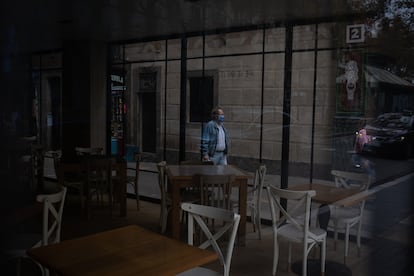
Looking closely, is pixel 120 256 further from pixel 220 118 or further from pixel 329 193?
pixel 220 118

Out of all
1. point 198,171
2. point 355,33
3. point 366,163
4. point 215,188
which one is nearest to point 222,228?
point 215,188

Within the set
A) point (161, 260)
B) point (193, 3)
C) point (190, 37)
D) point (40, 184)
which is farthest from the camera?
point (190, 37)

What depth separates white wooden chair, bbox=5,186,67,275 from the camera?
248 cm

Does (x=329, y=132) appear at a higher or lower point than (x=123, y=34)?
lower

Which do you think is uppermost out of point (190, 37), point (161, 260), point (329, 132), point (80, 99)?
point (190, 37)

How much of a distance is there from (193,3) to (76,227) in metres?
2.73

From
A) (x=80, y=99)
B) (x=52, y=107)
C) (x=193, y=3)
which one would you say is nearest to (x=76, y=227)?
(x=52, y=107)

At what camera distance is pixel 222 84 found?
17.7 ft

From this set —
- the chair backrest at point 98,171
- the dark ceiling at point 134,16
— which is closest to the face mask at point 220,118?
the dark ceiling at point 134,16

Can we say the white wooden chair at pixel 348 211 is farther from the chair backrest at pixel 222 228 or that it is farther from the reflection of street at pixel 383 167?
the chair backrest at pixel 222 228

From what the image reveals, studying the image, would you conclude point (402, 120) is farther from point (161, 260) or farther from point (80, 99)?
point (80, 99)

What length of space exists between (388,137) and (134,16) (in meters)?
3.08

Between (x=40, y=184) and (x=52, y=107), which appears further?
(x=52, y=107)

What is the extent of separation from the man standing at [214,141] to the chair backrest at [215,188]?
1.48 metres
